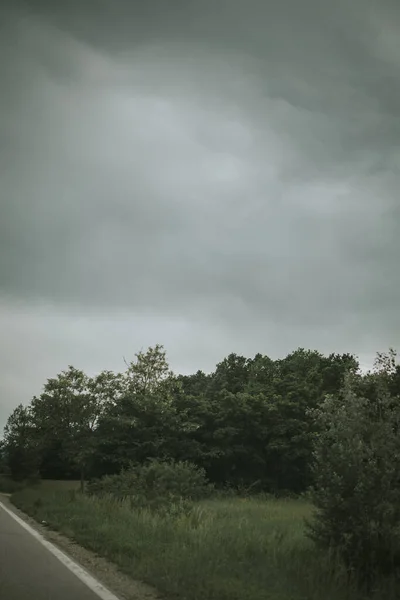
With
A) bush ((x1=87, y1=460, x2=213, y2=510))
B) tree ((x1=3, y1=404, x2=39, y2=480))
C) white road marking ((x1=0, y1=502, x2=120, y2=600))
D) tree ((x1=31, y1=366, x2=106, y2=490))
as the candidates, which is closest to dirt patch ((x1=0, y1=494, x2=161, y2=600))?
white road marking ((x1=0, y1=502, x2=120, y2=600))

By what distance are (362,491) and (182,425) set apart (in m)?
31.9

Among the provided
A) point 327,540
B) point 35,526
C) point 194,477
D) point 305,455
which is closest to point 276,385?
point 305,455

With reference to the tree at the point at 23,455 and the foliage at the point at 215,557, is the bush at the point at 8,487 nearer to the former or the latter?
the tree at the point at 23,455

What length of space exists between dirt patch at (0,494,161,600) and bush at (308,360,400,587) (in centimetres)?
372

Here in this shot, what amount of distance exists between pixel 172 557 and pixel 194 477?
19.8m

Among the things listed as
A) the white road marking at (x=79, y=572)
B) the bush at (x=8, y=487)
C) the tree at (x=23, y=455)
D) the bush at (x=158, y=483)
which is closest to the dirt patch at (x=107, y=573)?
the white road marking at (x=79, y=572)

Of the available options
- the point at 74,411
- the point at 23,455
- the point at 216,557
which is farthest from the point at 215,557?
the point at 23,455

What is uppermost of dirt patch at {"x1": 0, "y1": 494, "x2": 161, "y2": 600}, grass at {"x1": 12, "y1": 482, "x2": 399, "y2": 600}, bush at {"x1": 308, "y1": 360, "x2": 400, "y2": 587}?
bush at {"x1": 308, "y1": 360, "x2": 400, "y2": 587}

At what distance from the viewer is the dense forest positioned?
37125mm

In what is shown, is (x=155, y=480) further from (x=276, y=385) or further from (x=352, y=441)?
(x=276, y=385)

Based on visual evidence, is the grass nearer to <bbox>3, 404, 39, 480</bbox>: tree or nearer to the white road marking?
the white road marking

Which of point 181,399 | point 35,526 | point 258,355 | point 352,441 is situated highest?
point 258,355

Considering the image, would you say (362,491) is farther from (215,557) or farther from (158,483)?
(158,483)

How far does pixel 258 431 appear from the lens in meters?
43.1
